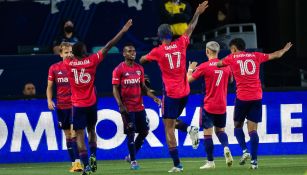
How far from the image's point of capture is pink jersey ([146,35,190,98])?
18719mm

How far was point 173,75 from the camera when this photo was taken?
Answer: 1888 cm

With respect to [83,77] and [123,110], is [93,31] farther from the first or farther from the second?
[83,77]

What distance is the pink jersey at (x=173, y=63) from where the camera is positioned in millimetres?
18719

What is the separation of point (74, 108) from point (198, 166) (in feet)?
11.5

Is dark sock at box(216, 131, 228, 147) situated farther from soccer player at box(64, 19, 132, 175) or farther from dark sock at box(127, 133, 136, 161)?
soccer player at box(64, 19, 132, 175)

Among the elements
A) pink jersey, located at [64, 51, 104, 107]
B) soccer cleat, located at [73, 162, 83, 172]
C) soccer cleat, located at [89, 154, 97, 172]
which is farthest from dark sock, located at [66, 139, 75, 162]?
pink jersey, located at [64, 51, 104, 107]

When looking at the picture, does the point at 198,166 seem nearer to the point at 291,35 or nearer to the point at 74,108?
the point at 74,108

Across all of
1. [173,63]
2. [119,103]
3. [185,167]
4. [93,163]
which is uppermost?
[173,63]

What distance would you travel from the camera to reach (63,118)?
2105 cm

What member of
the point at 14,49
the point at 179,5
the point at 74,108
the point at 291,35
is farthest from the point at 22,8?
the point at 74,108

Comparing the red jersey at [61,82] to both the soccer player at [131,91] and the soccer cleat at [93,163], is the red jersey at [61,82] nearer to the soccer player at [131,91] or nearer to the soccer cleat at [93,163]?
the soccer player at [131,91]

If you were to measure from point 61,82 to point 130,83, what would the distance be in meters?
1.31

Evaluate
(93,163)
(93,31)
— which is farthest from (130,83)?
(93,31)

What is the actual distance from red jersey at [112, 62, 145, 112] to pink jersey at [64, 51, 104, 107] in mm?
2400
